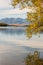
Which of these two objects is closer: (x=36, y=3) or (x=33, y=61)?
(x=36, y=3)

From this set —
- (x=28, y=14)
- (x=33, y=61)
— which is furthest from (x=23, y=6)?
(x=33, y=61)

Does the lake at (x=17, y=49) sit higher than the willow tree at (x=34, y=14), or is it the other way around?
the willow tree at (x=34, y=14)

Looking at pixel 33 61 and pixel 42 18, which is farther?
pixel 33 61

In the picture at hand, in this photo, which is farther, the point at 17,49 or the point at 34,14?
the point at 17,49

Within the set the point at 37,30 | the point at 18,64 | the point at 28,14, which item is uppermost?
the point at 28,14

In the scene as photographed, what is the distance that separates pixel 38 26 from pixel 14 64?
8.23ft

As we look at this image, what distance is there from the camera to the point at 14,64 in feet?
46.2

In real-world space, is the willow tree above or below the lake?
above

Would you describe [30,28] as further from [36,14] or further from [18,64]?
[18,64]

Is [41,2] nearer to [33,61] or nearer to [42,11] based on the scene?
[42,11]

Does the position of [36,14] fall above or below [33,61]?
above

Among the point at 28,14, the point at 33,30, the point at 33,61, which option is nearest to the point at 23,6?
the point at 28,14

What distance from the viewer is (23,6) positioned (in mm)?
14664

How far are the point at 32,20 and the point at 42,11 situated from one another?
2.72 ft
